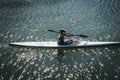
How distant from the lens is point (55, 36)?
4112cm

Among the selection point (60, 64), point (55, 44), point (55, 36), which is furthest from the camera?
point (55, 36)

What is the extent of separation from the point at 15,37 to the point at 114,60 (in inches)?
635

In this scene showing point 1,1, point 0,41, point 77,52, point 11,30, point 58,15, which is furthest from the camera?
point 1,1

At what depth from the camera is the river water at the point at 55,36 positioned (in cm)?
3191

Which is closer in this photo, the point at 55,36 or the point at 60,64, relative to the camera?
the point at 60,64

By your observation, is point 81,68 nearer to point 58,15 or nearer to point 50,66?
point 50,66

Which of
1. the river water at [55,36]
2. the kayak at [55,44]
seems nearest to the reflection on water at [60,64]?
the river water at [55,36]

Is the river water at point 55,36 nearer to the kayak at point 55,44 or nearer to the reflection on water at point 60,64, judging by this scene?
the reflection on water at point 60,64

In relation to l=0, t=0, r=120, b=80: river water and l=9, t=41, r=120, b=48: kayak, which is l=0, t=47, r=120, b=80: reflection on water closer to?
l=0, t=0, r=120, b=80: river water

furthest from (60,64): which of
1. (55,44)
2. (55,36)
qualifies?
(55,36)

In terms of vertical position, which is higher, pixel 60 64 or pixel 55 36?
pixel 55 36

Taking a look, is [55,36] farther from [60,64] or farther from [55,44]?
[60,64]

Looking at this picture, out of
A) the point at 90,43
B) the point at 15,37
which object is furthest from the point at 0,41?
the point at 90,43

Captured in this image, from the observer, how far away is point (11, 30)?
43.9 meters
